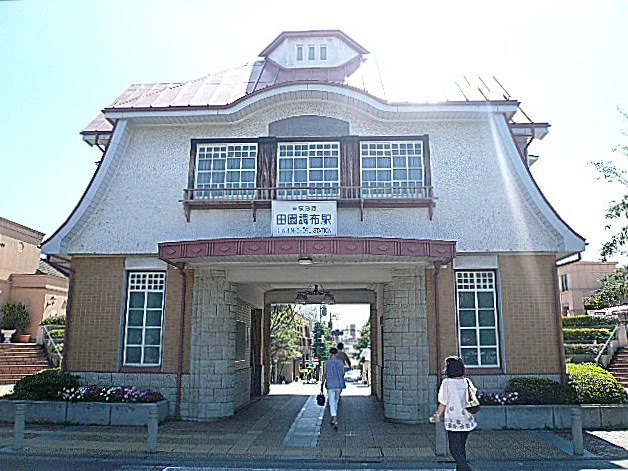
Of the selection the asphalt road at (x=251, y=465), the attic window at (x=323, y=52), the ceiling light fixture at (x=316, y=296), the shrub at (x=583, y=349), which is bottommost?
the asphalt road at (x=251, y=465)

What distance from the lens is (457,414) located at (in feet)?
24.1

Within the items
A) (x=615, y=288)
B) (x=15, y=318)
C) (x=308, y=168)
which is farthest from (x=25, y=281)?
(x=615, y=288)

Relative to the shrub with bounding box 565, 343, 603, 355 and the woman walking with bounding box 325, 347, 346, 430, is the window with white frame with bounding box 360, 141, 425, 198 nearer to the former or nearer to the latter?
the woman walking with bounding box 325, 347, 346, 430

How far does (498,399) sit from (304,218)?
242 inches

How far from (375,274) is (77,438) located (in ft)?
25.1

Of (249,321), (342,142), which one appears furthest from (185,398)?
(342,142)

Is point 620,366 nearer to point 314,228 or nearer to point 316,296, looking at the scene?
point 316,296

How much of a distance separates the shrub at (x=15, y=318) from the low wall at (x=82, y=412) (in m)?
13.9

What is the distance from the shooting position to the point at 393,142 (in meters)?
14.3

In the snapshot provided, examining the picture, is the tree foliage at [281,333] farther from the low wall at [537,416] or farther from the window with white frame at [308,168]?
the low wall at [537,416]

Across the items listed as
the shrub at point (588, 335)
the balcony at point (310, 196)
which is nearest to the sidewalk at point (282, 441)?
the balcony at point (310, 196)

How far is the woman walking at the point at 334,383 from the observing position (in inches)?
472

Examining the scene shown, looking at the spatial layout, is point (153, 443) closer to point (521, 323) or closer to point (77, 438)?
point (77, 438)

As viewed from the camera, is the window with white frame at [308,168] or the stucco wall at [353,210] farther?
the window with white frame at [308,168]
